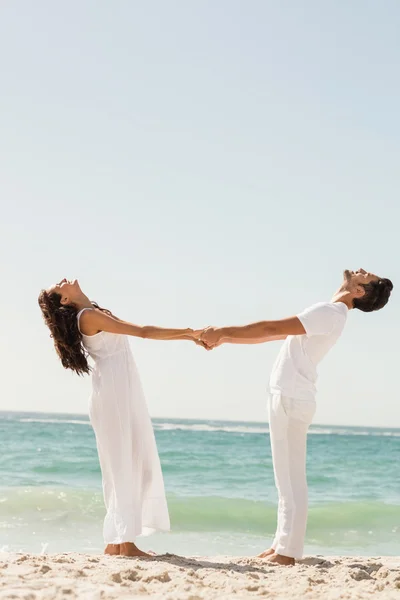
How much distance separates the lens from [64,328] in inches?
219

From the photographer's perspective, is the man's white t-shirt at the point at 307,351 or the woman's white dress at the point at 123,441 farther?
the woman's white dress at the point at 123,441

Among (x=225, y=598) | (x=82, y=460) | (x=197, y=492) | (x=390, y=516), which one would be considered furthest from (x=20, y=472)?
(x=225, y=598)

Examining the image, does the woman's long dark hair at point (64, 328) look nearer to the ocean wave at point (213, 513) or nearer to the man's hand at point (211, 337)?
the man's hand at point (211, 337)

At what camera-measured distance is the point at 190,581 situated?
450 cm

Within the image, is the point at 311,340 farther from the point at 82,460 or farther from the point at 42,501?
the point at 82,460

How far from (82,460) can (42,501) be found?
26.6 ft

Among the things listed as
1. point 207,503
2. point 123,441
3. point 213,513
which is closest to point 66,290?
point 123,441

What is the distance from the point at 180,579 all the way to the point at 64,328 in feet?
6.52

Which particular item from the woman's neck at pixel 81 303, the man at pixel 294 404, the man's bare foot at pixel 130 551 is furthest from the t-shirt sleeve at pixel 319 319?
the man's bare foot at pixel 130 551

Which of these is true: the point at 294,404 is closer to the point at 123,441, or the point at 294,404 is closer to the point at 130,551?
the point at 123,441

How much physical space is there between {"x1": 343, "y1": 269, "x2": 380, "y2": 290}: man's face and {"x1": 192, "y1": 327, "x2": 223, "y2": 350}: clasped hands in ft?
3.40

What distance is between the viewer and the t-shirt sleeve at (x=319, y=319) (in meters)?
5.26

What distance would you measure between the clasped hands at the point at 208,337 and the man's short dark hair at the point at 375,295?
3.49 feet

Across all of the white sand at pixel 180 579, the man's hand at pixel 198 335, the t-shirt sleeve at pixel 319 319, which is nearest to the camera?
the white sand at pixel 180 579
